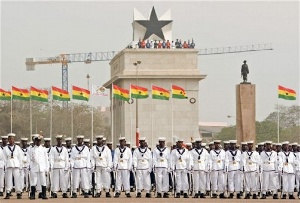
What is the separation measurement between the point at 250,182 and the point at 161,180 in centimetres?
263

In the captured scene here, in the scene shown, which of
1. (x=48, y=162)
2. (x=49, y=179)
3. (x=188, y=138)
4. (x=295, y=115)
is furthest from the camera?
(x=295, y=115)

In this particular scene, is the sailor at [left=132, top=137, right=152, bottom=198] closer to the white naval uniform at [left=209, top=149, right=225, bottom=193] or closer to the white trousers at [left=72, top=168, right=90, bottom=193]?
the white trousers at [left=72, top=168, right=90, bottom=193]

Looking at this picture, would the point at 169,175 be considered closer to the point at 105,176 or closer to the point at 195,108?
the point at 105,176

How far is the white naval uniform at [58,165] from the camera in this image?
112 feet

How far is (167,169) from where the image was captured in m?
34.9

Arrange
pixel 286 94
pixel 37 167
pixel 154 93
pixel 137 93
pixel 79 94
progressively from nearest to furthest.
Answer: pixel 37 167
pixel 286 94
pixel 79 94
pixel 154 93
pixel 137 93

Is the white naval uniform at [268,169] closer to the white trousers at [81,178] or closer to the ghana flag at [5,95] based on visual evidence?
the white trousers at [81,178]

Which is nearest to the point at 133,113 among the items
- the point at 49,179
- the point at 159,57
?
the point at 159,57

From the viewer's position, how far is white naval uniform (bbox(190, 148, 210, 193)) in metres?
34.9

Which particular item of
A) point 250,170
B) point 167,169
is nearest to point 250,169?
point 250,170

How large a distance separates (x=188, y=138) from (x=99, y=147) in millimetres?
40423

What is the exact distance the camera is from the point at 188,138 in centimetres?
7531

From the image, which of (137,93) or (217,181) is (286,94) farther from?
(217,181)

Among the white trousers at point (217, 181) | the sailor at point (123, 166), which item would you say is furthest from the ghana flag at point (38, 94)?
the white trousers at point (217, 181)
